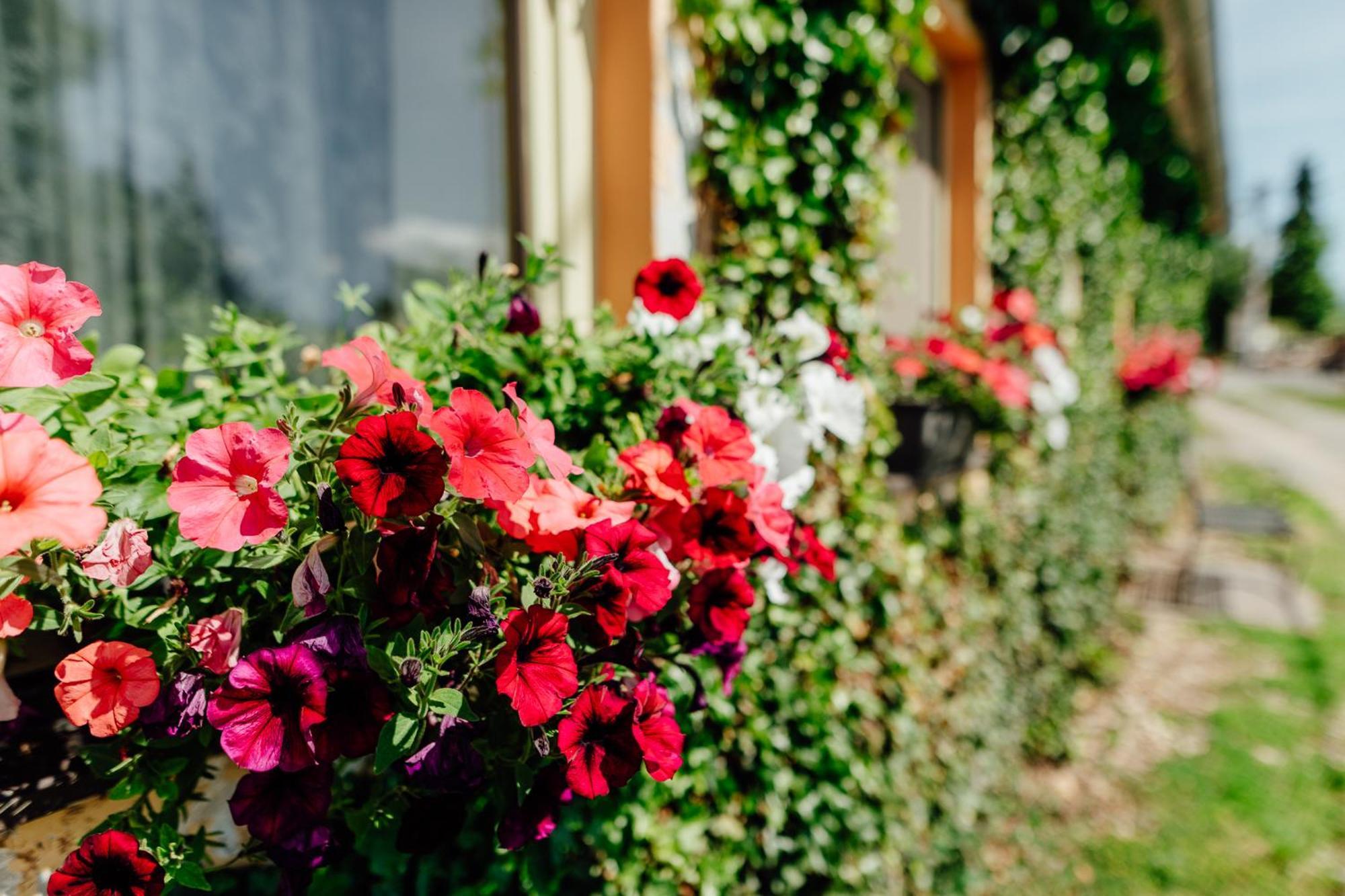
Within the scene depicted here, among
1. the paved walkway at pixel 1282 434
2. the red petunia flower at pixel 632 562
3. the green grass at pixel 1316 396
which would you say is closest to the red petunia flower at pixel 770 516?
the red petunia flower at pixel 632 562

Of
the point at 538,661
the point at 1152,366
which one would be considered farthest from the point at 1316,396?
the point at 538,661

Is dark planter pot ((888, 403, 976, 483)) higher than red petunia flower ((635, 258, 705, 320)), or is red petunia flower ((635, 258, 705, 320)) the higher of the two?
red petunia flower ((635, 258, 705, 320))

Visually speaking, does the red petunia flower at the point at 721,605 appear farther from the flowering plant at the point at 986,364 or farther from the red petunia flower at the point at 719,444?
the flowering plant at the point at 986,364

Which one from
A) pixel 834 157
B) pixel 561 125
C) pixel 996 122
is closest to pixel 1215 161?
pixel 996 122

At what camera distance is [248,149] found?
1.96 m

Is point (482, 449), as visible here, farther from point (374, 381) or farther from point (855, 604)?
point (855, 604)

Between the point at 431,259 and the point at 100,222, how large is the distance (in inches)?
28.1

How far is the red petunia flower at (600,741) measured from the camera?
0.82m

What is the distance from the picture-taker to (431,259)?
2.11 m

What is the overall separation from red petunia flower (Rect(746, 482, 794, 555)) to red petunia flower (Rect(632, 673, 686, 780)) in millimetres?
276

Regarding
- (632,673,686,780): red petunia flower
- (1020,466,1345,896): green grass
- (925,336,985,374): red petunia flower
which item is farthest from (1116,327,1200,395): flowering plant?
(632,673,686,780): red petunia flower

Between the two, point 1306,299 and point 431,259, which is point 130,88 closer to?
point 431,259

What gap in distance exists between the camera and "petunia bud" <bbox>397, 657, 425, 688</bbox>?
0.75 m

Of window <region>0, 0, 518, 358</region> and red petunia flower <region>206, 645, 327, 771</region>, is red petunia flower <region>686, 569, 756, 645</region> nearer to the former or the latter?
red petunia flower <region>206, 645, 327, 771</region>
